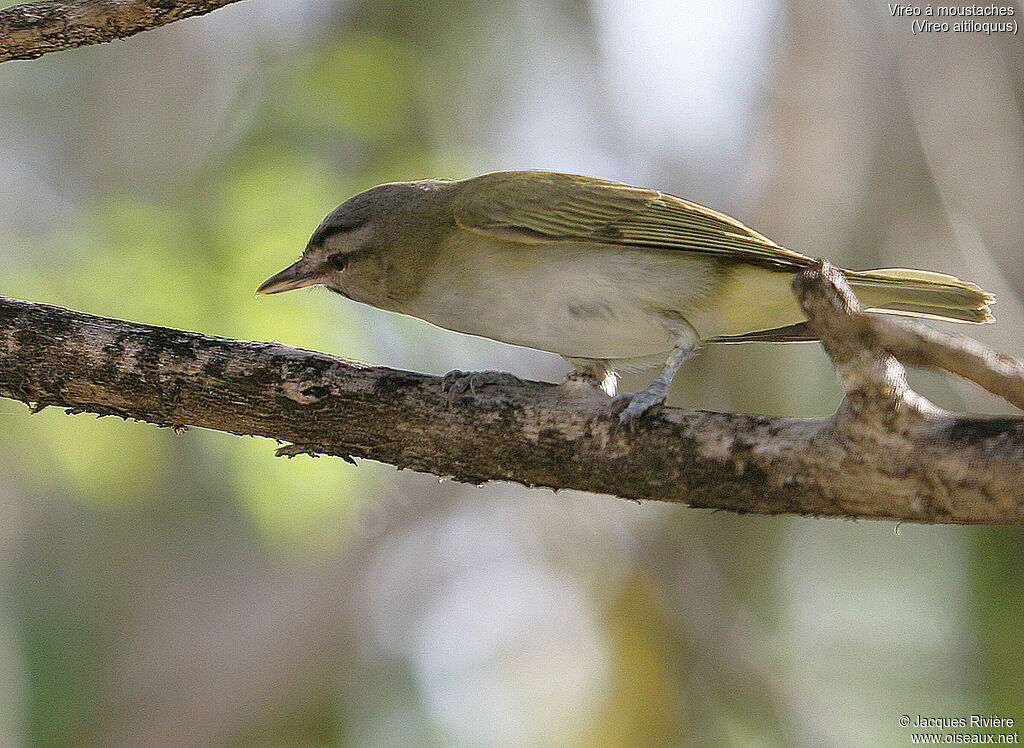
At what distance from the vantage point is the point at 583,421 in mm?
2975

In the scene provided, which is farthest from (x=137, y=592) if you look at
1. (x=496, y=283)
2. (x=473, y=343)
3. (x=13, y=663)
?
(x=496, y=283)

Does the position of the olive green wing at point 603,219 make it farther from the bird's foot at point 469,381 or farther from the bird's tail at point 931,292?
the bird's foot at point 469,381

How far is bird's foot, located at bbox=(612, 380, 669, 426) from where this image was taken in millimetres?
2908

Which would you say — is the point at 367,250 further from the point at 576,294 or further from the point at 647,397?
the point at 647,397

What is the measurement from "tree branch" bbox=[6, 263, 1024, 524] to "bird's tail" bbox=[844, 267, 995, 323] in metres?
1.02

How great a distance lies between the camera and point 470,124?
778 centimetres

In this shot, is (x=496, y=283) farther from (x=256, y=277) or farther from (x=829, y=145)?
(x=829, y=145)

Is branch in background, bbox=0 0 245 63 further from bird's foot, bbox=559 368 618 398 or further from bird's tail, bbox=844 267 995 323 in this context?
bird's tail, bbox=844 267 995 323

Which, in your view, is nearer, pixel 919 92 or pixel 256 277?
pixel 256 277

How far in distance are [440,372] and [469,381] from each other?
2.88 meters

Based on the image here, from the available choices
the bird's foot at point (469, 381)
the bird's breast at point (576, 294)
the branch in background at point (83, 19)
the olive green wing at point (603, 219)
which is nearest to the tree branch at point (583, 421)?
the bird's foot at point (469, 381)

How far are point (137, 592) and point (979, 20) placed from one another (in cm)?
967

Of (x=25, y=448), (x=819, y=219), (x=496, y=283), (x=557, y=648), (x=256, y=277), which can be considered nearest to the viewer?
(x=496, y=283)

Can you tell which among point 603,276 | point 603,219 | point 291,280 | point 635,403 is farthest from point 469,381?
point 291,280
